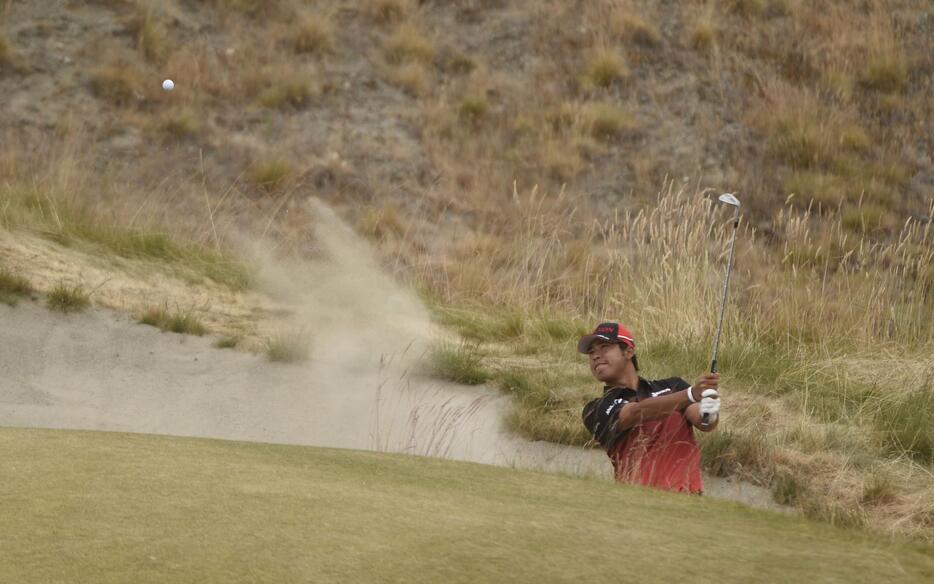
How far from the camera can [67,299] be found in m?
10.7

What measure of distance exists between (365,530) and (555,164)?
45.1ft

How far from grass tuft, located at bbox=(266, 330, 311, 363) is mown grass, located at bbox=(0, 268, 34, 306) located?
1834 millimetres

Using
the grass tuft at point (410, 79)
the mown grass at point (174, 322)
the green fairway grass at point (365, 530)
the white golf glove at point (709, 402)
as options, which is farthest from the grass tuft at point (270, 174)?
the green fairway grass at point (365, 530)

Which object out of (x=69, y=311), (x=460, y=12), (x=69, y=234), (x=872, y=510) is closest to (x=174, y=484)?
(x=872, y=510)

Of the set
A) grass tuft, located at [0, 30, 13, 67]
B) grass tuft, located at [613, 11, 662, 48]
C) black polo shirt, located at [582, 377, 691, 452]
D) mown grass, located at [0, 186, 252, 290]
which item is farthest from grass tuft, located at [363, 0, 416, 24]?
black polo shirt, located at [582, 377, 691, 452]

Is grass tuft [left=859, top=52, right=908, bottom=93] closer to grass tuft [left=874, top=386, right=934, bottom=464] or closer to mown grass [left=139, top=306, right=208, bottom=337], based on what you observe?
grass tuft [left=874, top=386, right=934, bottom=464]

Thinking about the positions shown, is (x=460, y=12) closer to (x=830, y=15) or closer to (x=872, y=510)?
(x=830, y=15)

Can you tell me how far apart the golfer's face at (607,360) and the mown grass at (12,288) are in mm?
5670

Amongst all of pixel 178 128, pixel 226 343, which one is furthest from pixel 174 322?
pixel 178 128

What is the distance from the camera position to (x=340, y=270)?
13453 mm

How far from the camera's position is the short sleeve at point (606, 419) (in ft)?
20.6

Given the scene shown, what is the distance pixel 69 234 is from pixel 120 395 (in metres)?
3.11

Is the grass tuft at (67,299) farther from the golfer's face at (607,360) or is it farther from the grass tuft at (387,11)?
the grass tuft at (387,11)

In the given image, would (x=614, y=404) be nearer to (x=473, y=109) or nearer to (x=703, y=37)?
(x=473, y=109)
